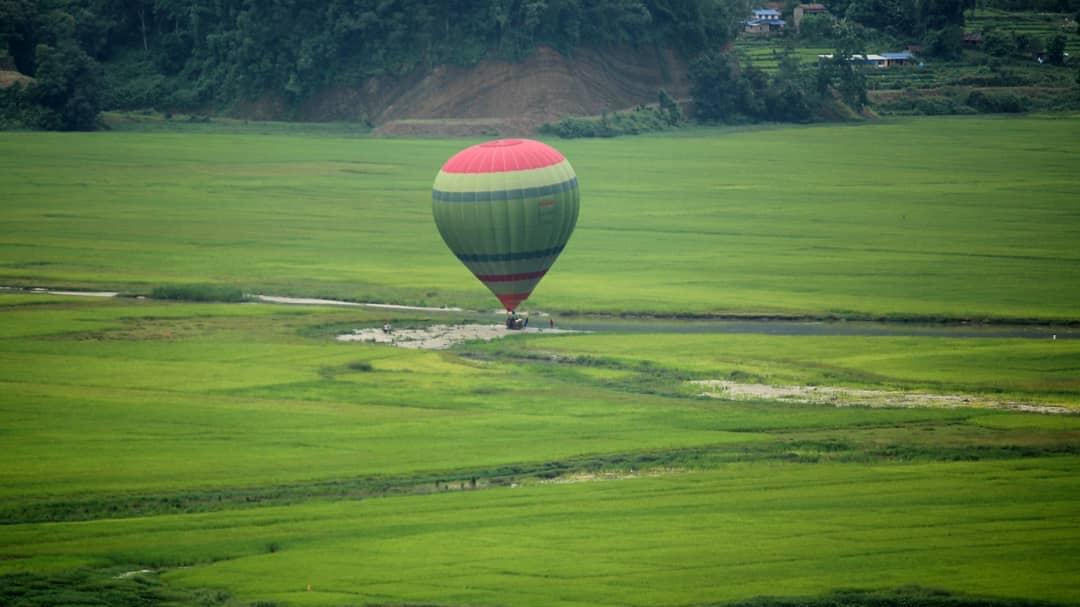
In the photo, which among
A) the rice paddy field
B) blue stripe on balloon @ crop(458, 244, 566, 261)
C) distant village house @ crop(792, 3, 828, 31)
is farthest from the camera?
distant village house @ crop(792, 3, 828, 31)

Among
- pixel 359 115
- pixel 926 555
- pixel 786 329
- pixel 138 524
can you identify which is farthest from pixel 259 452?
pixel 359 115

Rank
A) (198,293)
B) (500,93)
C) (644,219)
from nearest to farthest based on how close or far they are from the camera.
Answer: (198,293) → (644,219) → (500,93)

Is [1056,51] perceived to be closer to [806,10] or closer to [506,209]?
[806,10]

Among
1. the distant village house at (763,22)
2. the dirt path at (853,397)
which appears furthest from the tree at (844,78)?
the dirt path at (853,397)

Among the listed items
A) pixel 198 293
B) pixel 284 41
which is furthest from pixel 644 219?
pixel 284 41

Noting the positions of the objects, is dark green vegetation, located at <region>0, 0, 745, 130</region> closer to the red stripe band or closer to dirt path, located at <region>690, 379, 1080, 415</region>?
the red stripe band

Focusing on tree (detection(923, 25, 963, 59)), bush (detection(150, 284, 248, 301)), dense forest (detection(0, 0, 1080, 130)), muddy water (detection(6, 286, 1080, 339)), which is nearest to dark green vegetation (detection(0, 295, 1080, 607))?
muddy water (detection(6, 286, 1080, 339))
